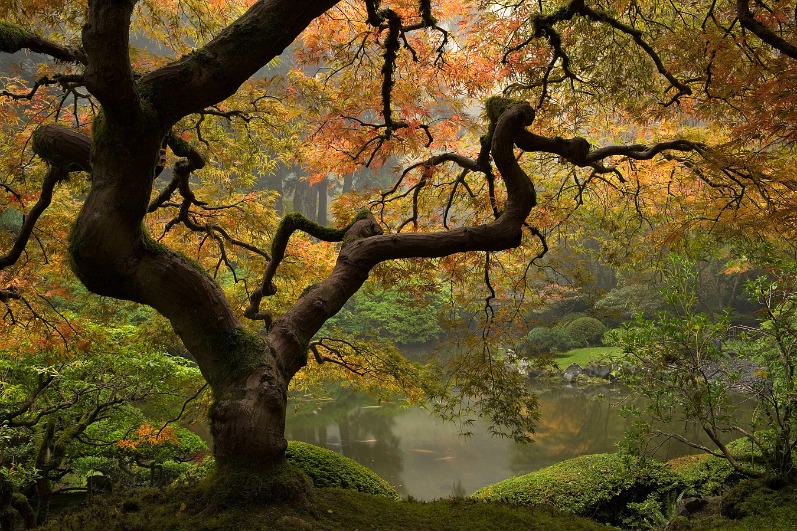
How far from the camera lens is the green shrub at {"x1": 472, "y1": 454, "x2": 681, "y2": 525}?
483cm

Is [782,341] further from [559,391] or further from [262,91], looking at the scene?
[559,391]

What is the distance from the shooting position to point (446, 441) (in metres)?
9.82

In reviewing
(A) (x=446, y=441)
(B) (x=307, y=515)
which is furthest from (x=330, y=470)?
(A) (x=446, y=441)

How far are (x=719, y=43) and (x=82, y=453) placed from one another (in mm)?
6454

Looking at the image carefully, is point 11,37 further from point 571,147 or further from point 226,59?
point 571,147

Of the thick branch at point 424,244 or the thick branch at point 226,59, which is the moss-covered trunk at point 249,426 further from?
the thick branch at point 226,59

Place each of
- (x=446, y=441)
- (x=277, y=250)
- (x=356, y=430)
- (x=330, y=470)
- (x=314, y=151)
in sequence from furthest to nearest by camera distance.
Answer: (x=356, y=430), (x=446, y=441), (x=314, y=151), (x=330, y=470), (x=277, y=250)

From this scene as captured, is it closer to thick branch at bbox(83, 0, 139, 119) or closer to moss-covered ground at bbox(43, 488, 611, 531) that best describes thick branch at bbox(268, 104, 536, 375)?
moss-covered ground at bbox(43, 488, 611, 531)

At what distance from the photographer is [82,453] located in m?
5.14

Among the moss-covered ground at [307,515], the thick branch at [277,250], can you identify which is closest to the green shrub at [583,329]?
the moss-covered ground at [307,515]

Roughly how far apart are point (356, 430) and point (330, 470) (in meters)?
6.51

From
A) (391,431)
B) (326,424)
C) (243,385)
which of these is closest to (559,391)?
(391,431)

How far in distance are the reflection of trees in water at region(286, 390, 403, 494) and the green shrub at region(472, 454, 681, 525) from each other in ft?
10.5

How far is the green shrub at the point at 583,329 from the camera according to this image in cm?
1585
